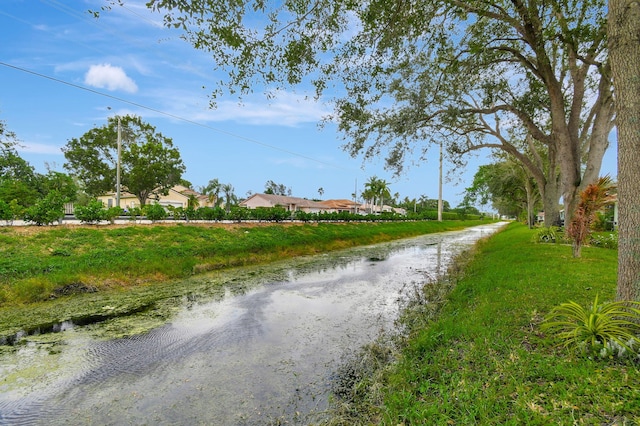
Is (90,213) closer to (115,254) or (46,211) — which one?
(46,211)

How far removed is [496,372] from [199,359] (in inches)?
167

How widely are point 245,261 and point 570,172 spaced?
13.4 meters

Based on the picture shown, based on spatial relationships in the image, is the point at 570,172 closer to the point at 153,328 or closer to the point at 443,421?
the point at 443,421

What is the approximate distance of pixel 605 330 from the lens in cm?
352

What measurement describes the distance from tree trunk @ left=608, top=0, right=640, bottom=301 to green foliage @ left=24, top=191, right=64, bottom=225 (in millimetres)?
17611

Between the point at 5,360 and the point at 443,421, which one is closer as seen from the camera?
the point at 443,421

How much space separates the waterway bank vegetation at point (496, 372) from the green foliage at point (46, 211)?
14589mm

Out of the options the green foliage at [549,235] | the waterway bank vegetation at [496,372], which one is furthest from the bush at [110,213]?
the green foliage at [549,235]

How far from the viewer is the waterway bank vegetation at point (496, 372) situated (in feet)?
8.86

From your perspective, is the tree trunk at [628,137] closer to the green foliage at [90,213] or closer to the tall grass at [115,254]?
the tall grass at [115,254]

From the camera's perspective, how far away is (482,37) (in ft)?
31.6

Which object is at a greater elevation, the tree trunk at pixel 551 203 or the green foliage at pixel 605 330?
the tree trunk at pixel 551 203

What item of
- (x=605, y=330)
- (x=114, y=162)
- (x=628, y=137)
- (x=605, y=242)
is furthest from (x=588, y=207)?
(x=114, y=162)

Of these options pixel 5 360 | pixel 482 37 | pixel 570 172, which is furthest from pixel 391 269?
pixel 5 360
